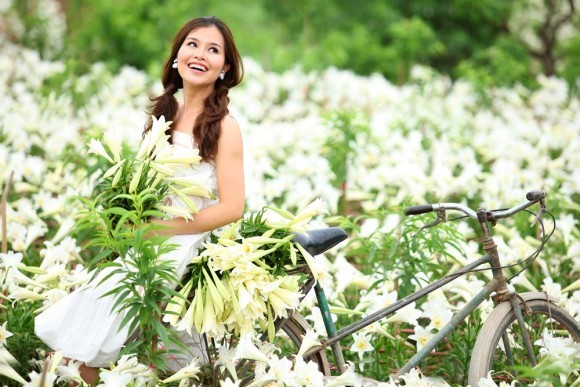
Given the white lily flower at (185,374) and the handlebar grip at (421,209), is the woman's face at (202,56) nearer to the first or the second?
the handlebar grip at (421,209)

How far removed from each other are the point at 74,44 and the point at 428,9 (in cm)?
508

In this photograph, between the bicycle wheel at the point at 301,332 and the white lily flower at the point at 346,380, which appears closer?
the white lily flower at the point at 346,380

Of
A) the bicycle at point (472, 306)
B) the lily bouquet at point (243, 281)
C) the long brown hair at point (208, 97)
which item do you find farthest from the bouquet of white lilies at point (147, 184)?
the bicycle at point (472, 306)

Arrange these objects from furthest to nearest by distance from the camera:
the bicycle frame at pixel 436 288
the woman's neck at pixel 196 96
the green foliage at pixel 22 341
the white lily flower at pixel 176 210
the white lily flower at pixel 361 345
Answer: the white lily flower at pixel 361 345 → the green foliage at pixel 22 341 → the woman's neck at pixel 196 96 → the bicycle frame at pixel 436 288 → the white lily flower at pixel 176 210

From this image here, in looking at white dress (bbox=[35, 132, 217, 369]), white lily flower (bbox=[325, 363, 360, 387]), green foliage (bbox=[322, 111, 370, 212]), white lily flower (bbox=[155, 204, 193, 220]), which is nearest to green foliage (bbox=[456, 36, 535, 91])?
green foliage (bbox=[322, 111, 370, 212])

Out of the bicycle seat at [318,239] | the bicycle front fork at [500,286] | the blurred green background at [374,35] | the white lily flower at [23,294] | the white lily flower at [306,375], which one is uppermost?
the blurred green background at [374,35]

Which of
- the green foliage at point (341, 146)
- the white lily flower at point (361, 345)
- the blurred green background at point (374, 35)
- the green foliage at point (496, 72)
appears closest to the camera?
the white lily flower at point (361, 345)

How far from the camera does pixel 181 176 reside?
306 centimetres

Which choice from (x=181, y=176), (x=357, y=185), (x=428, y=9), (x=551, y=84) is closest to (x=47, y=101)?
(x=357, y=185)

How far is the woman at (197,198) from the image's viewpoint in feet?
9.80

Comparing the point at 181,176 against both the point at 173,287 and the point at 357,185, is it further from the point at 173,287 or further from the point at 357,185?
the point at 357,185

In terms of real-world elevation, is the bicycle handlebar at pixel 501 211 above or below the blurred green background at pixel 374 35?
below

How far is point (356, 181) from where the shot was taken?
593cm

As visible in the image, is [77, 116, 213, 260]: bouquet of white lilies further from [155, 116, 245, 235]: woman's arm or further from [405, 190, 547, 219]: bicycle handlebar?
[405, 190, 547, 219]: bicycle handlebar
